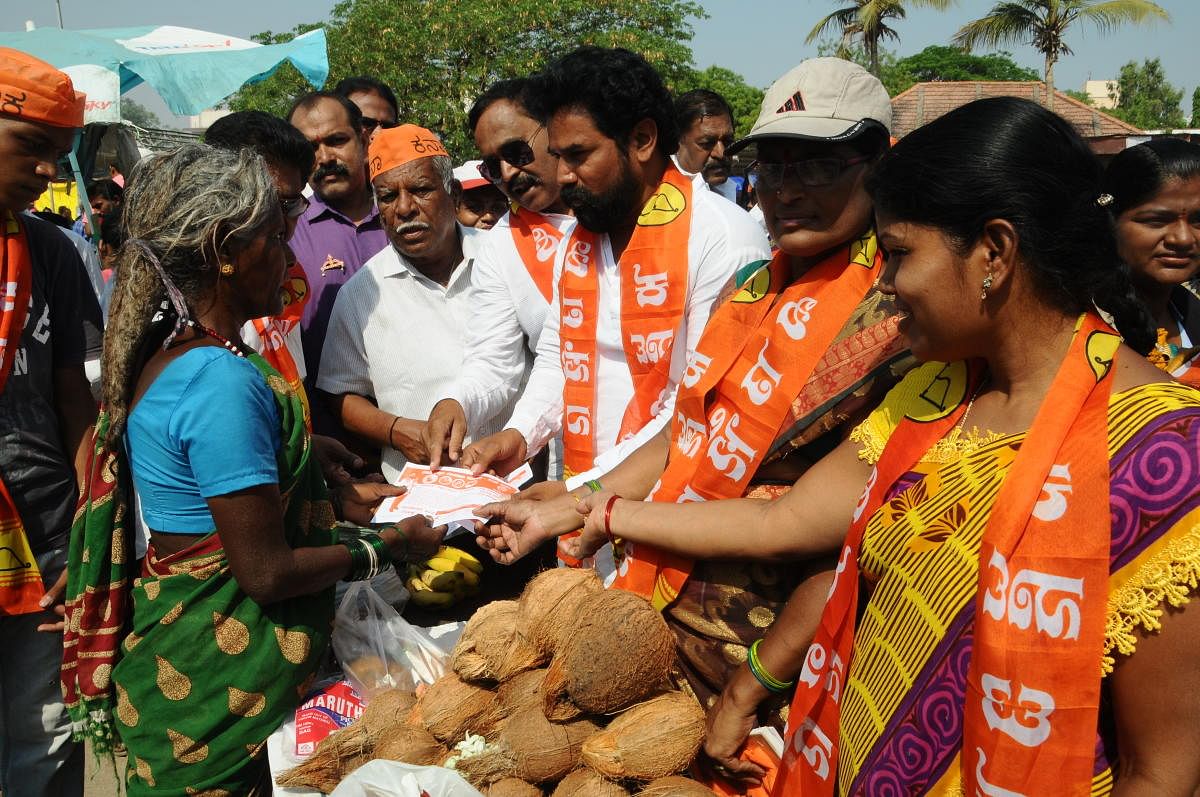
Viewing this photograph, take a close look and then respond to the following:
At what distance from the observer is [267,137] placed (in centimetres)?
369

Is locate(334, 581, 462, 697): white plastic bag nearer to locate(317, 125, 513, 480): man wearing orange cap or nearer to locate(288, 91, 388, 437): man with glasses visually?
locate(317, 125, 513, 480): man wearing orange cap

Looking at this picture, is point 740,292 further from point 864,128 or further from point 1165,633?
point 1165,633

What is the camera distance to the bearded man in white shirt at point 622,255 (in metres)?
2.87

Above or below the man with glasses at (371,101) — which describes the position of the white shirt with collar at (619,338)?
below

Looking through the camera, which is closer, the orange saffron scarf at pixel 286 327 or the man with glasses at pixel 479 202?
the orange saffron scarf at pixel 286 327

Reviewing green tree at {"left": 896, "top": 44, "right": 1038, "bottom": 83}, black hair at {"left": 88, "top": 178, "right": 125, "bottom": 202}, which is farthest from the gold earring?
green tree at {"left": 896, "top": 44, "right": 1038, "bottom": 83}

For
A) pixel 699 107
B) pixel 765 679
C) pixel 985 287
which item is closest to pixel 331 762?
pixel 765 679

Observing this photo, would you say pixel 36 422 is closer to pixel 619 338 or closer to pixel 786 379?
pixel 619 338

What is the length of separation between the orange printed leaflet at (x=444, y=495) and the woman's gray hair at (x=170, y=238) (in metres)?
0.85

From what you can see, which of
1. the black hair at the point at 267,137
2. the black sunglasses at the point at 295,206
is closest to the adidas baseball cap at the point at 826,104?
the black sunglasses at the point at 295,206

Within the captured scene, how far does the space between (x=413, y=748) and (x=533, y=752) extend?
0.34 meters

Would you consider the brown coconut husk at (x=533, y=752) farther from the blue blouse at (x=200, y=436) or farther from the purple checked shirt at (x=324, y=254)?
the purple checked shirt at (x=324, y=254)

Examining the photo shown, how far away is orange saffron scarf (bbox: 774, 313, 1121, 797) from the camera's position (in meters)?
1.31

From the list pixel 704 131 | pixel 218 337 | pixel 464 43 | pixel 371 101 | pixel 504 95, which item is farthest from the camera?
pixel 464 43
